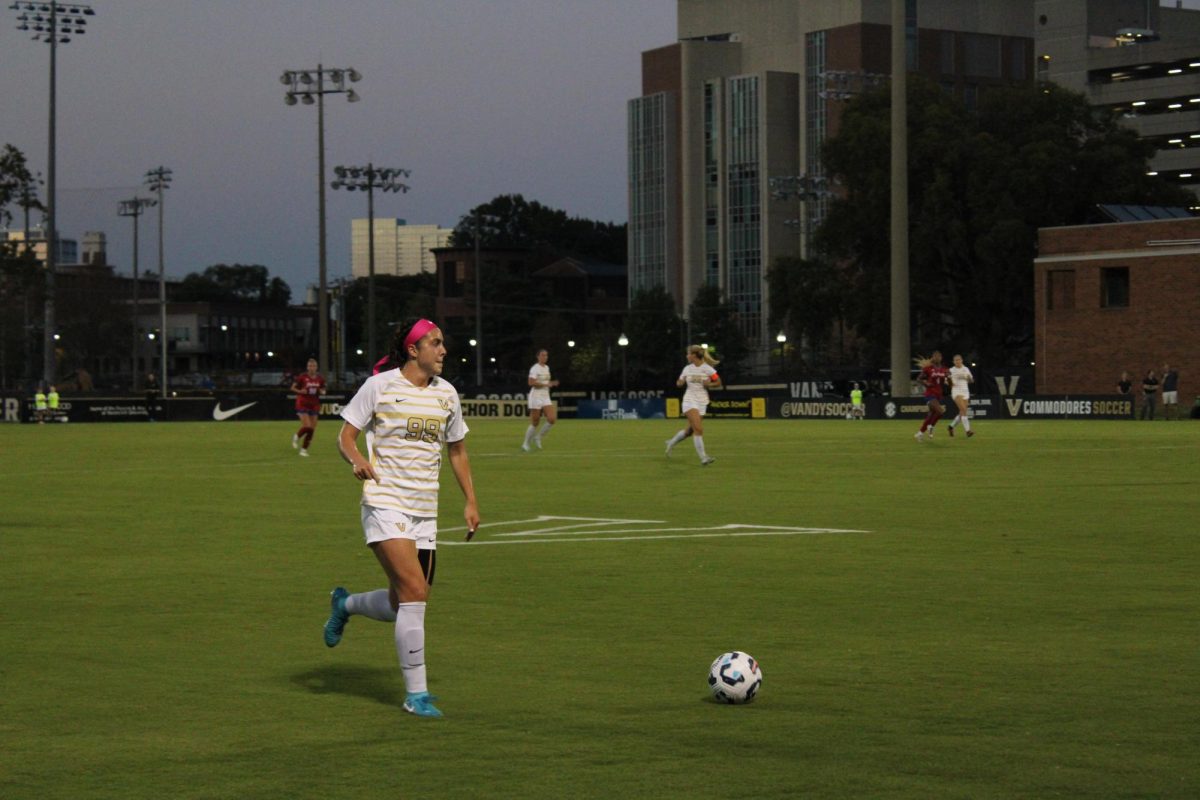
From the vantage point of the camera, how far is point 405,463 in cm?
897

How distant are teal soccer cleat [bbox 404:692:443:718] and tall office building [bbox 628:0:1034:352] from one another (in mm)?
117533

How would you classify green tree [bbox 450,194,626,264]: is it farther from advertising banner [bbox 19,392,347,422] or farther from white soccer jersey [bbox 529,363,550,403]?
white soccer jersey [bbox 529,363,550,403]

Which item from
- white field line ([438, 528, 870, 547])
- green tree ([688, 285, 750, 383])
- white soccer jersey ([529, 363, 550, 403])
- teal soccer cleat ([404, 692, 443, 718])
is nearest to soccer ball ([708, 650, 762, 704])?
teal soccer cleat ([404, 692, 443, 718])

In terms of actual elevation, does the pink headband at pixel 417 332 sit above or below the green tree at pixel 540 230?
below

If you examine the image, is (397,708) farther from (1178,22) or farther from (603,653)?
(1178,22)

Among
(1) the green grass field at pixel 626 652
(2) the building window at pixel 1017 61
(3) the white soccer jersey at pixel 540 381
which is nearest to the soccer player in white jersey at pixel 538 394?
(3) the white soccer jersey at pixel 540 381

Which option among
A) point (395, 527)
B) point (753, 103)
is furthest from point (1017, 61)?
point (395, 527)

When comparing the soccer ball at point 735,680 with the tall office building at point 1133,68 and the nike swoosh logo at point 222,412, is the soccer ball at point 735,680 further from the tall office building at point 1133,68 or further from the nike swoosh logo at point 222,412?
the tall office building at point 1133,68

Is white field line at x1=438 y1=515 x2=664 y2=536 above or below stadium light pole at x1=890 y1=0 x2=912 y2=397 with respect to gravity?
below

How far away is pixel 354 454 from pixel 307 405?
31.6 metres

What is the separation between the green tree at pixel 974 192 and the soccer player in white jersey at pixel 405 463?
235ft

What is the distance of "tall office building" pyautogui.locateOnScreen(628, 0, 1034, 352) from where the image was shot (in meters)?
128

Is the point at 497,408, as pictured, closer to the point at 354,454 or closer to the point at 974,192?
the point at 974,192

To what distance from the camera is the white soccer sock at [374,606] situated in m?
9.14
